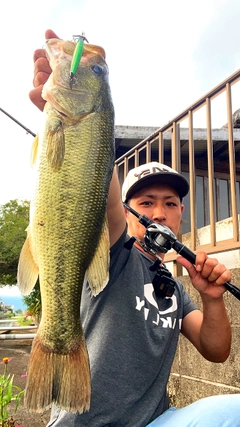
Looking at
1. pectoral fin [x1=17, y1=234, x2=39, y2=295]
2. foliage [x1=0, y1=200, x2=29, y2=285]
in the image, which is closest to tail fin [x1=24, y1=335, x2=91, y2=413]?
pectoral fin [x1=17, y1=234, x2=39, y2=295]

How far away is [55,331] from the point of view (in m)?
1.78

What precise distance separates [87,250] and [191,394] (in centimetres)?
269

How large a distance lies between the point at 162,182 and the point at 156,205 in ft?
0.63

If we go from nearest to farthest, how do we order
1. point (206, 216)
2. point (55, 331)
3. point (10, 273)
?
point (55, 331)
point (206, 216)
point (10, 273)

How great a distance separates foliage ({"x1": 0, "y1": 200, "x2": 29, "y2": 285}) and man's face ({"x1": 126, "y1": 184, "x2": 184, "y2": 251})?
47.6 ft

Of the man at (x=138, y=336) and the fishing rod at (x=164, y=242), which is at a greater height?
the fishing rod at (x=164, y=242)

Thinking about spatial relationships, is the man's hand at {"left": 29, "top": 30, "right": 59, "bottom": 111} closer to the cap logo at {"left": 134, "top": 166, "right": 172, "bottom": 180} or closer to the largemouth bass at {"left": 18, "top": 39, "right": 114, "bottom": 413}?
the largemouth bass at {"left": 18, "top": 39, "right": 114, "bottom": 413}

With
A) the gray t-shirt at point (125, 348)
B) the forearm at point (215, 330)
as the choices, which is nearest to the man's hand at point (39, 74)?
the gray t-shirt at point (125, 348)

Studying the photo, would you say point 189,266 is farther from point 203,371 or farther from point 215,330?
point 203,371

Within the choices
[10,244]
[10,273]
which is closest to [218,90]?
[10,244]

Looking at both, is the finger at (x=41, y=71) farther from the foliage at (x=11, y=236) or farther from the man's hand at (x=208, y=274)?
the foliage at (x=11, y=236)

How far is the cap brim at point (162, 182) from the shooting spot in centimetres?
280

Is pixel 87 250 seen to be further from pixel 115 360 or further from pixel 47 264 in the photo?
pixel 115 360

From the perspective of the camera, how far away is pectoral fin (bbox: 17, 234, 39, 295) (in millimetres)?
1842
